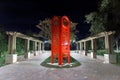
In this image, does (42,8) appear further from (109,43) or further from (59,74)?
(59,74)

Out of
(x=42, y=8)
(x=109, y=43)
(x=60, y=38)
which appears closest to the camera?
(x=60, y=38)

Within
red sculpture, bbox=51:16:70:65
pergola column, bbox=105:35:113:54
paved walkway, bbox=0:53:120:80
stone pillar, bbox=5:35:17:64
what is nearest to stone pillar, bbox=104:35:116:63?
pergola column, bbox=105:35:113:54

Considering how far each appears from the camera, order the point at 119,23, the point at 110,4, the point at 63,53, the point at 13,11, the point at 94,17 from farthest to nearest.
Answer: the point at 13,11
the point at 63,53
the point at 94,17
the point at 119,23
the point at 110,4

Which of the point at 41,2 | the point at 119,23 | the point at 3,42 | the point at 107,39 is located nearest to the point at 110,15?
the point at 119,23

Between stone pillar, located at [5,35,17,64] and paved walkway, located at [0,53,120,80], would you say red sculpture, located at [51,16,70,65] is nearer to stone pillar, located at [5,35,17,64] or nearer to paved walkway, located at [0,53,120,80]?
paved walkway, located at [0,53,120,80]

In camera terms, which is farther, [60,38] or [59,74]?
[60,38]

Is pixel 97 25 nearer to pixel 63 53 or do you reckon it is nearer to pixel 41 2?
pixel 63 53

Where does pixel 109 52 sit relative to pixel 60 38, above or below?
below

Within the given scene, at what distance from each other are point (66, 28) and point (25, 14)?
644 cm

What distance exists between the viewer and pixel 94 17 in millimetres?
10820

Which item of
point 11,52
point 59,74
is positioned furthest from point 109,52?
point 11,52

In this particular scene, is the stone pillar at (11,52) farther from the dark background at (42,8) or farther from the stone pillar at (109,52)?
the stone pillar at (109,52)

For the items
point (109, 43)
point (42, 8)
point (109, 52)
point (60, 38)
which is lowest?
point (109, 52)

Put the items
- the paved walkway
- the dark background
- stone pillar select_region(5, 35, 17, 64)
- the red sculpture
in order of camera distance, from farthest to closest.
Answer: the dark background → stone pillar select_region(5, 35, 17, 64) → the red sculpture → the paved walkway
